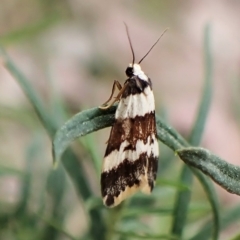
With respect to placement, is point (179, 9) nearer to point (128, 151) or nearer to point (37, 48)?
point (37, 48)

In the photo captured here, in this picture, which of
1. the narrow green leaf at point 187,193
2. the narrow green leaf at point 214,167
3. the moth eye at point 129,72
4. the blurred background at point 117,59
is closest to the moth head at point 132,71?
the moth eye at point 129,72

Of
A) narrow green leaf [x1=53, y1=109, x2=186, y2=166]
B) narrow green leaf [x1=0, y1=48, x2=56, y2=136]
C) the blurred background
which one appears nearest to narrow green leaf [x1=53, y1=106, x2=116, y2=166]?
narrow green leaf [x1=53, y1=109, x2=186, y2=166]

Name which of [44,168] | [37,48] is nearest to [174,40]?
[37,48]

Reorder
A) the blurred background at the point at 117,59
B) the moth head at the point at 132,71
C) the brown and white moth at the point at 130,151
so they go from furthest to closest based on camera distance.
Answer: the blurred background at the point at 117,59
the moth head at the point at 132,71
the brown and white moth at the point at 130,151

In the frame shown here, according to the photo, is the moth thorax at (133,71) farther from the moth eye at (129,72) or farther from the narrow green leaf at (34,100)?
the narrow green leaf at (34,100)

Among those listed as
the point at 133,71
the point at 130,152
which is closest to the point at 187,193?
the point at 130,152

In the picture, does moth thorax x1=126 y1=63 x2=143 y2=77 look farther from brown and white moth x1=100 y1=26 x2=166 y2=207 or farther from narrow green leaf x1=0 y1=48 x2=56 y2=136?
narrow green leaf x1=0 y1=48 x2=56 y2=136
